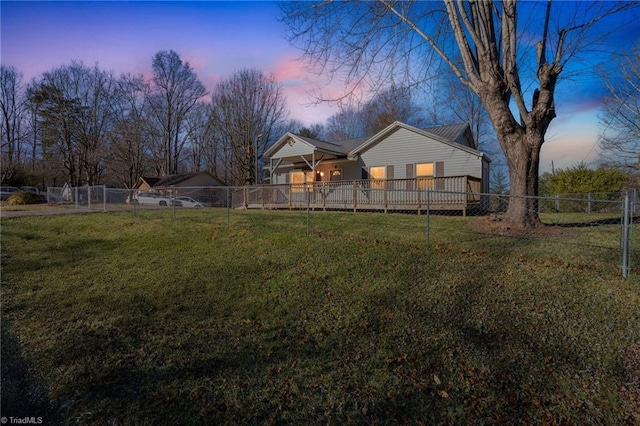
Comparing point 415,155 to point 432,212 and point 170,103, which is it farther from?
point 170,103

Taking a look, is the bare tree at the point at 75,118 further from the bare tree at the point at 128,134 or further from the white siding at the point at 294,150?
the white siding at the point at 294,150

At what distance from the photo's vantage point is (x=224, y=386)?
241 centimetres

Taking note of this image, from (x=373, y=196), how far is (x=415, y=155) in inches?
139

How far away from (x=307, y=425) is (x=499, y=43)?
9.54 m

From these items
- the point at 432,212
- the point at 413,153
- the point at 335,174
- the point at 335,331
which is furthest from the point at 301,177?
the point at 335,331

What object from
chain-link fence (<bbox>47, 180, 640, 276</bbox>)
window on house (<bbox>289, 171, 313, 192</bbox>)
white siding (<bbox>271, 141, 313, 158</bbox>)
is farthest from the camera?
window on house (<bbox>289, 171, 313, 192</bbox>)

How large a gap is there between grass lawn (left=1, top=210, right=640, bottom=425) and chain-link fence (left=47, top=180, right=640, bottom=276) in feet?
0.72

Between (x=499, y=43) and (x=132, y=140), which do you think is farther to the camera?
(x=132, y=140)

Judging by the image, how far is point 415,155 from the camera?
15609mm

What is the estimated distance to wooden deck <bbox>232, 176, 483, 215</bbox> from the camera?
12.4 meters

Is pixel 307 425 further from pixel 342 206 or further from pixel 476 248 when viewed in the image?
pixel 342 206

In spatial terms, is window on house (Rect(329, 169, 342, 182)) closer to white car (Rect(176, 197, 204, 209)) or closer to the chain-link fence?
the chain-link fence

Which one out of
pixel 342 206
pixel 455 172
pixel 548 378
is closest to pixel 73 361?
pixel 548 378

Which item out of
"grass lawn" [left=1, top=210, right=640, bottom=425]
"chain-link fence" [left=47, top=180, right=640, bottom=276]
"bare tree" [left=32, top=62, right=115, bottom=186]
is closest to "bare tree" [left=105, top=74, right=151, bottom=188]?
"bare tree" [left=32, top=62, right=115, bottom=186]
